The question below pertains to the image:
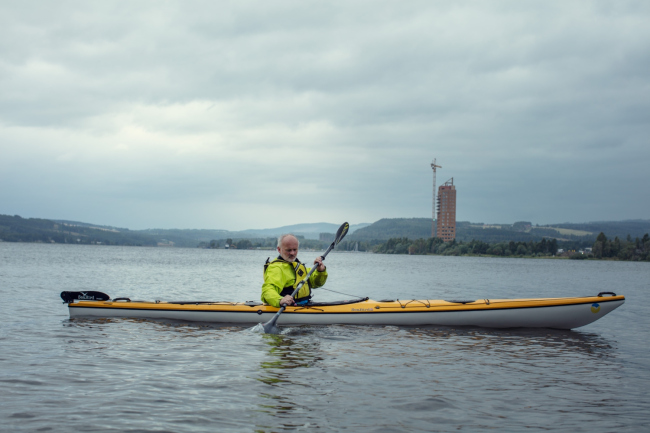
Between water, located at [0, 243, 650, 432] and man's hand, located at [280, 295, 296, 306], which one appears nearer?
water, located at [0, 243, 650, 432]

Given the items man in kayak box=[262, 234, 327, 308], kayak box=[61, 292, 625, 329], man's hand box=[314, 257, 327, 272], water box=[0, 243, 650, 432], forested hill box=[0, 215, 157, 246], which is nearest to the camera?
water box=[0, 243, 650, 432]

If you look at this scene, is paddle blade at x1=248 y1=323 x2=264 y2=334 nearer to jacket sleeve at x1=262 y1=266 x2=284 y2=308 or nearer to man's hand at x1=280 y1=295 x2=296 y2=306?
jacket sleeve at x1=262 y1=266 x2=284 y2=308

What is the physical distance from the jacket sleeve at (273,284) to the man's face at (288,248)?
0.86 feet

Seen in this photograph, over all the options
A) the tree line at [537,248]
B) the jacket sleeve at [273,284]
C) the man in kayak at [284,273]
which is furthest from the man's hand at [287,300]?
the tree line at [537,248]

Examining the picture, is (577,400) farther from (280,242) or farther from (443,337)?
(280,242)

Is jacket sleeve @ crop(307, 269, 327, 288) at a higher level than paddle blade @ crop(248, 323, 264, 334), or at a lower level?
higher

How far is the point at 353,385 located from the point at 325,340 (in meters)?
2.74

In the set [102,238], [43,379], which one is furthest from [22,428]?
[102,238]

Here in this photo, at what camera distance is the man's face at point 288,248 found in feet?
29.4

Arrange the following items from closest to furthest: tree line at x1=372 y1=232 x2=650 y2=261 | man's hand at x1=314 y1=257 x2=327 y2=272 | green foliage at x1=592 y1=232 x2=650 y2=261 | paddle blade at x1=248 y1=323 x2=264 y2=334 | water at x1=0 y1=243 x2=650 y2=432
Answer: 1. water at x1=0 y1=243 x2=650 y2=432
2. man's hand at x1=314 y1=257 x2=327 y2=272
3. paddle blade at x1=248 y1=323 x2=264 y2=334
4. green foliage at x1=592 y1=232 x2=650 y2=261
5. tree line at x1=372 y1=232 x2=650 y2=261

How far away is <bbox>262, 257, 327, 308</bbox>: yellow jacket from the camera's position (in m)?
9.06

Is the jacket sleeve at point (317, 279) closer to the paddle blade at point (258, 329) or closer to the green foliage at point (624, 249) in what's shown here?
the paddle blade at point (258, 329)

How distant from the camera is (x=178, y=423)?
458 cm

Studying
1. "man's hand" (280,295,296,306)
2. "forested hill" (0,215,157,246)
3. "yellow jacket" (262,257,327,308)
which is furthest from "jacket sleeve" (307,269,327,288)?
"forested hill" (0,215,157,246)
